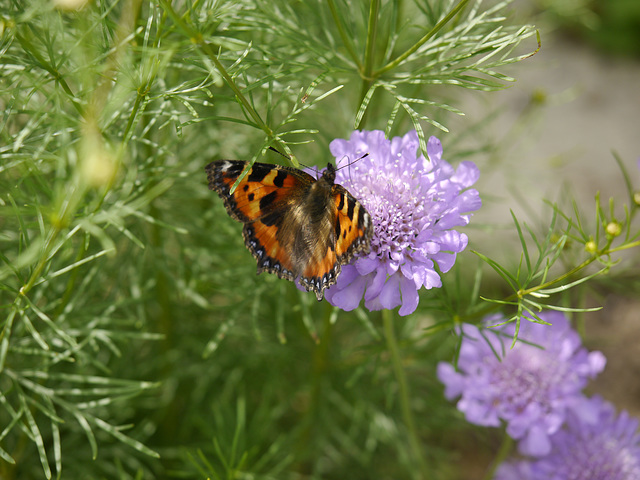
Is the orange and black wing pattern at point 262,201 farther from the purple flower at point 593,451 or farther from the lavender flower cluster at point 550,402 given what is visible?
the purple flower at point 593,451

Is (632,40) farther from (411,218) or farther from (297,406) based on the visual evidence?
(411,218)

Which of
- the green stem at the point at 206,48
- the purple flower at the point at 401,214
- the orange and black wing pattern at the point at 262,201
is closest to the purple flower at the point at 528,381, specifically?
the purple flower at the point at 401,214

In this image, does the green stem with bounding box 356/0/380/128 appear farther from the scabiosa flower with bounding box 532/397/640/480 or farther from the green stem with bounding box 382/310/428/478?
the scabiosa flower with bounding box 532/397/640/480

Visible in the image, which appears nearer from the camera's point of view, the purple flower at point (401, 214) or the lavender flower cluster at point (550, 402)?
the purple flower at point (401, 214)

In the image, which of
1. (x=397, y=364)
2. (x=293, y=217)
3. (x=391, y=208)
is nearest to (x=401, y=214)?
(x=391, y=208)

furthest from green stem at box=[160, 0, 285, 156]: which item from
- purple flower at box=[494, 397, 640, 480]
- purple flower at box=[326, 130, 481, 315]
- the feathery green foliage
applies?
purple flower at box=[494, 397, 640, 480]

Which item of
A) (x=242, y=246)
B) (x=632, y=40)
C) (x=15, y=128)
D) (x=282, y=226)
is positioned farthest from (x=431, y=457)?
(x=632, y=40)
